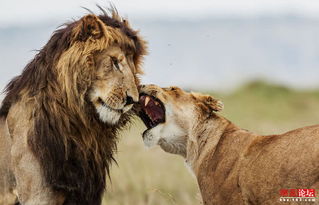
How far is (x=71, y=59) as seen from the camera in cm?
504

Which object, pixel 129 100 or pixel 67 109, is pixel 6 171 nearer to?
pixel 67 109

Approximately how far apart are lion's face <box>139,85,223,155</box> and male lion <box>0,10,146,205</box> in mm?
407

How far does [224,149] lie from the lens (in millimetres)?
5230

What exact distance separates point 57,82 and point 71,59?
191mm

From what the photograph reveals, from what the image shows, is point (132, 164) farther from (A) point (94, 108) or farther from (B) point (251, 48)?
(B) point (251, 48)

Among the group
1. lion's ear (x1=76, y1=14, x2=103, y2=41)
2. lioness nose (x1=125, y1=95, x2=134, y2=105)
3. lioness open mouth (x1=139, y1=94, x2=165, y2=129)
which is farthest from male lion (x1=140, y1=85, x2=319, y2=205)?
lion's ear (x1=76, y1=14, x2=103, y2=41)

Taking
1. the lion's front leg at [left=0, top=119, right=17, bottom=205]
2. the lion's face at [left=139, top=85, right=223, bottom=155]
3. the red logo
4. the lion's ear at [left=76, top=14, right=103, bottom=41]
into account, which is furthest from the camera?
the lion's face at [left=139, top=85, right=223, bottom=155]

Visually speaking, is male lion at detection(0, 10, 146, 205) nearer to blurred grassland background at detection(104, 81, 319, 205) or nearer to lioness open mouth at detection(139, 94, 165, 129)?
lioness open mouth at detection(139, 94, 165, 129)

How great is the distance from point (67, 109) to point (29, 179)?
549 millimetres

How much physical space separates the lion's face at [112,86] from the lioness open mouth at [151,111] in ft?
1.51

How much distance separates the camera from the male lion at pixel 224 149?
14.6ft

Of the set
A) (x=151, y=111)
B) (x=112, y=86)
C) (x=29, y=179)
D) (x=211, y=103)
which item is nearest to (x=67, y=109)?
(x=112, y=86)

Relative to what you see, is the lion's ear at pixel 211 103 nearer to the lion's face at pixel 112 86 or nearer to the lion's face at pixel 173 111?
the lion's face at pixel 173 111

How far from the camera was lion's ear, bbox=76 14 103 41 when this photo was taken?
5133mm
